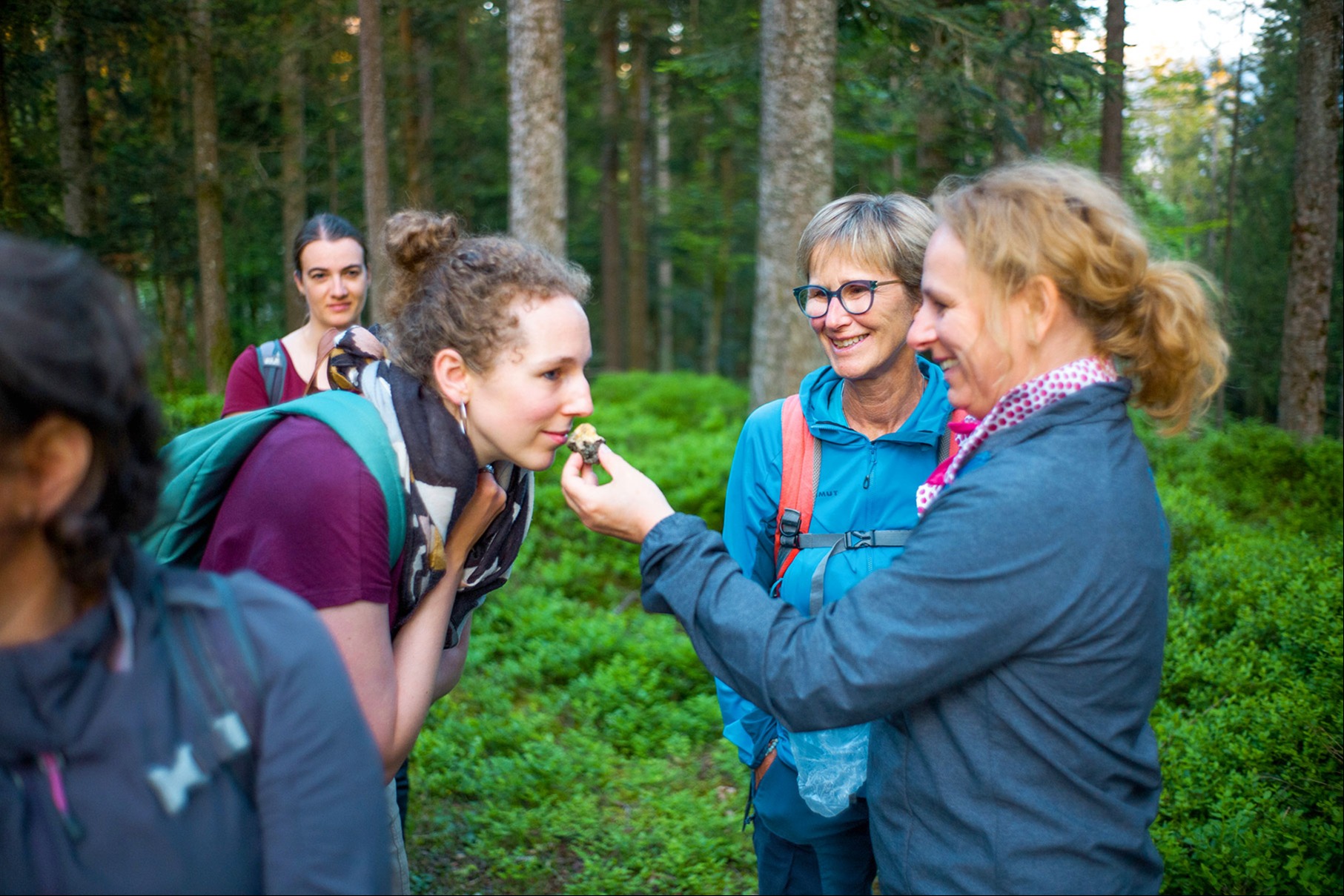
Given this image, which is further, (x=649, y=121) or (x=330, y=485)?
(x=649, y=121)

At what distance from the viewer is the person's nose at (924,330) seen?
6.22ft

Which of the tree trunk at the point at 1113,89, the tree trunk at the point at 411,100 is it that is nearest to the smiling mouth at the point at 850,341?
the tree trunk at the point at 1113,89

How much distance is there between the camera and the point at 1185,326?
1840 mm

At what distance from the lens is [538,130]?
31.0ft

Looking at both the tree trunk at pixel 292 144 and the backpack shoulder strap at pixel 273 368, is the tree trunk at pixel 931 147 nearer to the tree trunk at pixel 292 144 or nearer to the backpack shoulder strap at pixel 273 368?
the backpack shoulder strap at pixel 273 368

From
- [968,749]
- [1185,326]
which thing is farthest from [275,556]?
[1185,326]

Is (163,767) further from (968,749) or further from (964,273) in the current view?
(964,273)

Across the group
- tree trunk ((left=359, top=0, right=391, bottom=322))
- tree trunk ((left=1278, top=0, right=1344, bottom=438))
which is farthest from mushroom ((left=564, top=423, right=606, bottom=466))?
tree trunk ((left=1278, top=0, right=1344, bottom=438))

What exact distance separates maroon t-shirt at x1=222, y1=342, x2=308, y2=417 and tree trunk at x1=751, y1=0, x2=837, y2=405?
4593mm

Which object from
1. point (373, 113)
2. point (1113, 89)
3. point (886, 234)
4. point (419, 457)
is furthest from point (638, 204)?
point (419, 457)

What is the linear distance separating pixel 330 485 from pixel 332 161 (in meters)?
21.0

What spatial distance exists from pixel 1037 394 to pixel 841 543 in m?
0.91

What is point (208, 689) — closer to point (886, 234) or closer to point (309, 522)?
point (309, 522)

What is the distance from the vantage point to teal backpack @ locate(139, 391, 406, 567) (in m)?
1.95
